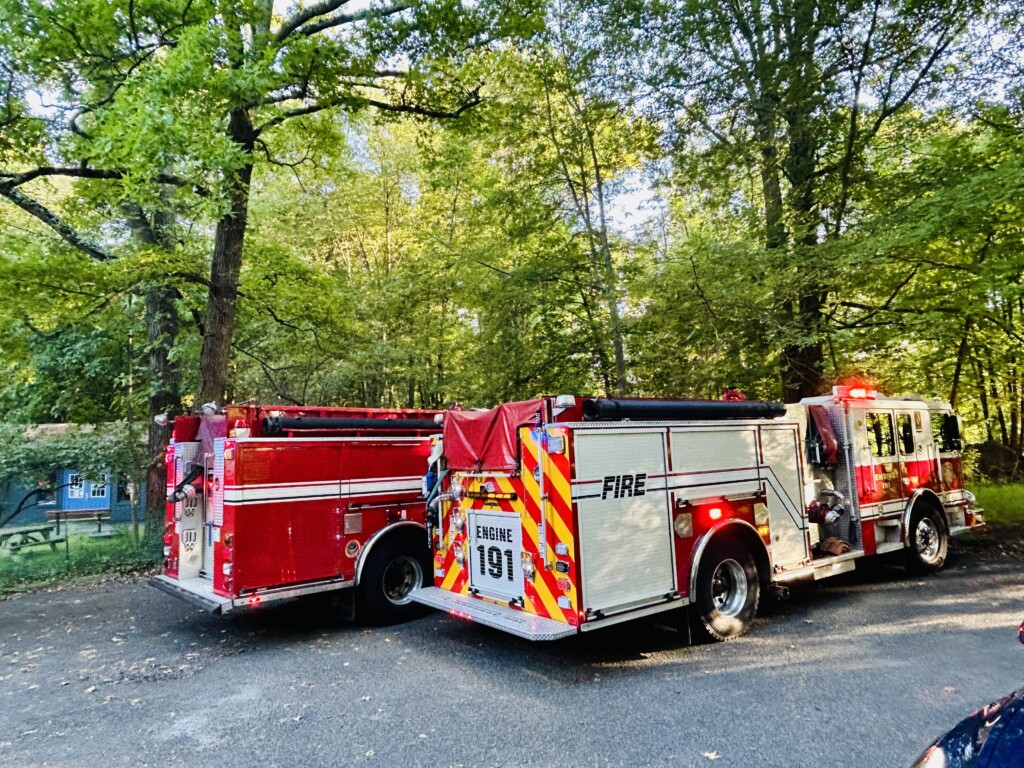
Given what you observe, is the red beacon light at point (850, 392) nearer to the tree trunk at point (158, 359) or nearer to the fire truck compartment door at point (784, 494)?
the fire truck compartment door at point (784, 494)

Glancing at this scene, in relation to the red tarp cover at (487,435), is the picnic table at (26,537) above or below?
below

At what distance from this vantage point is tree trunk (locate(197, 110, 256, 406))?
10172mm

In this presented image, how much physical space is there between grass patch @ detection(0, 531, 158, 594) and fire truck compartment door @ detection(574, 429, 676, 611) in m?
8.96

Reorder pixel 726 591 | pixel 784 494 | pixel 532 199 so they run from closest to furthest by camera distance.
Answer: pixel 726 591 → pixel 784 494 → pixel 532 199

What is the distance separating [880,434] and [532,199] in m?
7.90

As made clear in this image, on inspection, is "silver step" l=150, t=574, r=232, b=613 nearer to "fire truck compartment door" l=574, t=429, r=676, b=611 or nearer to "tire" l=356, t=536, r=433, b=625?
"tire" l=356, t=536, r=433, b=625

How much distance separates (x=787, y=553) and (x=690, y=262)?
5294 mm

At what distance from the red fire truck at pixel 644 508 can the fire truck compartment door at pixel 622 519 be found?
0.04 feet

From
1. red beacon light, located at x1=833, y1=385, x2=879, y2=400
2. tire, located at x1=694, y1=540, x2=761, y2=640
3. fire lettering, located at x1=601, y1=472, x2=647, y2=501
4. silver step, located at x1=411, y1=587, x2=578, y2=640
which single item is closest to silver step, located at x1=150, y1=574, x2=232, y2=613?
silver step, located at x1=411, y1=587, x2=578, y2=640

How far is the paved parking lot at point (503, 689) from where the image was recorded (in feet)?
12.6

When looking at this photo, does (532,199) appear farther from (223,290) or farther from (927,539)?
(927,539)

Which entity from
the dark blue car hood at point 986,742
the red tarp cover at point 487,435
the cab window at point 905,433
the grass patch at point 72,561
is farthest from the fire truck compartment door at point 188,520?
the cab window at point 905,433

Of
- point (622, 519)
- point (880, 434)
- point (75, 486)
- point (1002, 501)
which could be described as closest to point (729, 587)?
point (622, 519)

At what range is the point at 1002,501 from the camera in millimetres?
12336
